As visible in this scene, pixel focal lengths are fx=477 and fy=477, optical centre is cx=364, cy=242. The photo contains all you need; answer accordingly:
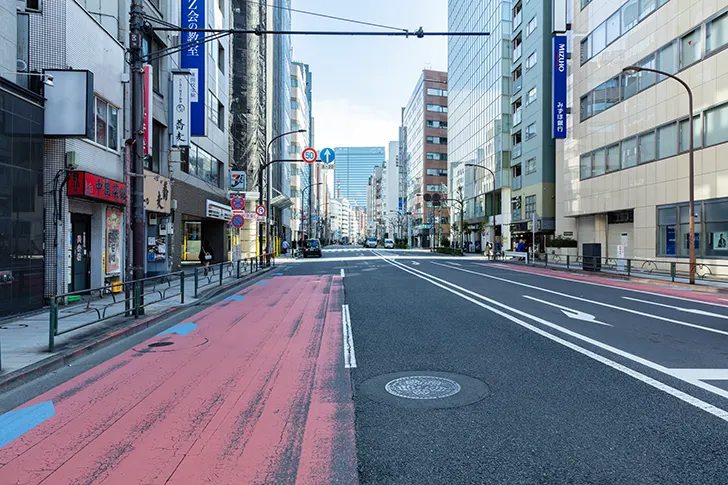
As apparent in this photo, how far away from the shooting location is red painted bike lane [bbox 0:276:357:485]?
3809 millimetres

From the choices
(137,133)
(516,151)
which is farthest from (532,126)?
(137,133)

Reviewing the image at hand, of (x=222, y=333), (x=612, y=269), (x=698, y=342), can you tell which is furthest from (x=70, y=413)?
(x=612, y=269)

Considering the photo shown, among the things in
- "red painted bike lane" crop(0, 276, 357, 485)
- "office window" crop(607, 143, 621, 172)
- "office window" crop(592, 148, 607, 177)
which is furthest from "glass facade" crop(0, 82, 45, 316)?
"office window" crop(592, 148, 607, 177)

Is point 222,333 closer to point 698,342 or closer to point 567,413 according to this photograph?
point 567,413

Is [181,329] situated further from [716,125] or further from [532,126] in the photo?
[532,126]

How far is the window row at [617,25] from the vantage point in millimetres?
28758

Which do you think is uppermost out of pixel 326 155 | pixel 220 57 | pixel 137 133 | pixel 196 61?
pixel 220 57

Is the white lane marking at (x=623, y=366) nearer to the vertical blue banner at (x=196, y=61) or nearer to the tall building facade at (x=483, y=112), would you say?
the vertical blue banner at (x=196, y=61)

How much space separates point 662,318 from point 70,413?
1174cm

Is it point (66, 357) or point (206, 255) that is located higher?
point (206, 255)

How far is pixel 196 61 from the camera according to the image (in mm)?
24328

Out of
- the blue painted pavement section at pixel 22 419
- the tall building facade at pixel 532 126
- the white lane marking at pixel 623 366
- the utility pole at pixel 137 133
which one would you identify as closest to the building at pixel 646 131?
the tall building facade at pixel 532 126

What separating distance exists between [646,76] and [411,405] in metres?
31.1

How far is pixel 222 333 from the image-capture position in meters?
9.87
